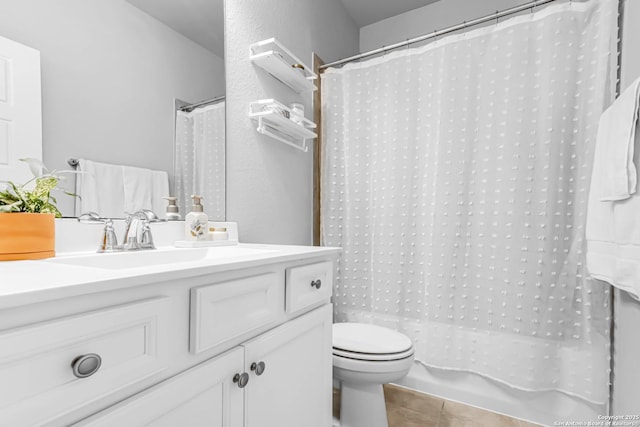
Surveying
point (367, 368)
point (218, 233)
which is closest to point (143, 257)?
point (218, 233)

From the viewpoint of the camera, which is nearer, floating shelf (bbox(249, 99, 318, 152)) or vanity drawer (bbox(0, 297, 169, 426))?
vanity drawer (bbox(0, 297, 169, 426))

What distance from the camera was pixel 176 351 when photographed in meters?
0.58

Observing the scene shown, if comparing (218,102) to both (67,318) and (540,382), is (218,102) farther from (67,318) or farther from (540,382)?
(540,382)

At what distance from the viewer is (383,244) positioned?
69.1 inches

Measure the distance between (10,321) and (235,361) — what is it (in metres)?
0.42

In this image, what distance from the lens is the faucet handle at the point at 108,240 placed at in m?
0.93

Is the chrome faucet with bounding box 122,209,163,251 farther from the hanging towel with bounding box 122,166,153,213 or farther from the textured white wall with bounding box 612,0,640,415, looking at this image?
the textured white wall with bounding box 612,0,640,415

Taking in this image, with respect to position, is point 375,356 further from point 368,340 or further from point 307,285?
point 307,285

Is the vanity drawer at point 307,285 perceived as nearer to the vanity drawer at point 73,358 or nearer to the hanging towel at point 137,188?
the vanity drawer at point 73,358

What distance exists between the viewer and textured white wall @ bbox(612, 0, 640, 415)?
3.68ft

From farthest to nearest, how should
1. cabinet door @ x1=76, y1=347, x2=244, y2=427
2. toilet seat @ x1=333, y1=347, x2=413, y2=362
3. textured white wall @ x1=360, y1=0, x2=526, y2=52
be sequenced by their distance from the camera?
1. textured white wall @ x1=360, y1=0, x2=526, y2=52
2. toilet seat @ x1=333, y1=347, x2=413, y2=362
3. cabinet door @ x1=76, y1=347, x2=244, y2=427

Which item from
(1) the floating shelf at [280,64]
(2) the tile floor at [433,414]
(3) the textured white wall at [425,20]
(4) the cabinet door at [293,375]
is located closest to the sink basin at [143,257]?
(4) the cabinet door at [293,375]

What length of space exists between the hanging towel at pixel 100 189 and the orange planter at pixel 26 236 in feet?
0.59

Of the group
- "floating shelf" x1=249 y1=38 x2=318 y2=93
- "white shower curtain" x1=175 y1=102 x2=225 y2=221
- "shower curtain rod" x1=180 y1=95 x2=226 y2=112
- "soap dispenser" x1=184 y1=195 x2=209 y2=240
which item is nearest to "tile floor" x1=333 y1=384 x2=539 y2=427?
"soap dispenser" x1=184 y1=195 x2=209 y2=240
